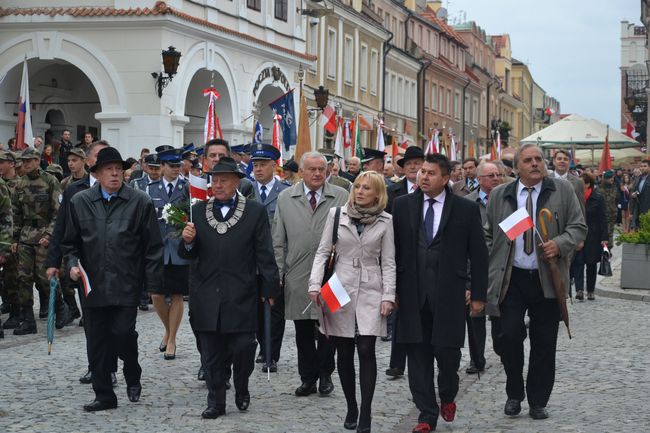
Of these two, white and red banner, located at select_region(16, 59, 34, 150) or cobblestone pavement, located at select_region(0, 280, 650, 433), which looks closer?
cobblestone pavement, located at select_region(0, 280, 650, 433)

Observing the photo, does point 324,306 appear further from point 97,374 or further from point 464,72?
point 464,72

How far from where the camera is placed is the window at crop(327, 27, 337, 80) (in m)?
42.5

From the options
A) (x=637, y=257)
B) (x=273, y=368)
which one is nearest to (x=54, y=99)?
(x=637, y=257)

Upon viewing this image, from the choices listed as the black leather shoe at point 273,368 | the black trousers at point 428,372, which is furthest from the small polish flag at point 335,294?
the black leather shoe at point 273,368

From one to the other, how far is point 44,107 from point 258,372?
18.8 meters

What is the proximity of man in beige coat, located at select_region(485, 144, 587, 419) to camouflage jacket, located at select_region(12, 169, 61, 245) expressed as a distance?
19.6 feet

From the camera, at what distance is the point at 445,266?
7898mm

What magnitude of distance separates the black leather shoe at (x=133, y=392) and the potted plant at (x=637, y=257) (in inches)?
431

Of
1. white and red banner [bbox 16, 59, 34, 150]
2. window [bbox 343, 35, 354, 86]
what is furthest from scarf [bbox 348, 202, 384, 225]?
window [bbox 343, 35, 354, 86]

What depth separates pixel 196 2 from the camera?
90.7 ft

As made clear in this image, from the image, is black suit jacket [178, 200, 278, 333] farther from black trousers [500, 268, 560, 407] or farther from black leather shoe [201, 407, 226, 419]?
black trousers [500, 268, 560, 407]

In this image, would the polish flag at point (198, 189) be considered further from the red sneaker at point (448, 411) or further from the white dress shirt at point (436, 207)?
the red sneaker at point (448, 411)

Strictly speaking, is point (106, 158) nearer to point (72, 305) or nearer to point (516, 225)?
point (516, 225)

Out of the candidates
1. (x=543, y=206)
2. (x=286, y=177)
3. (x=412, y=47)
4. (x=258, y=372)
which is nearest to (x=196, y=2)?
(x=286, y=177)
